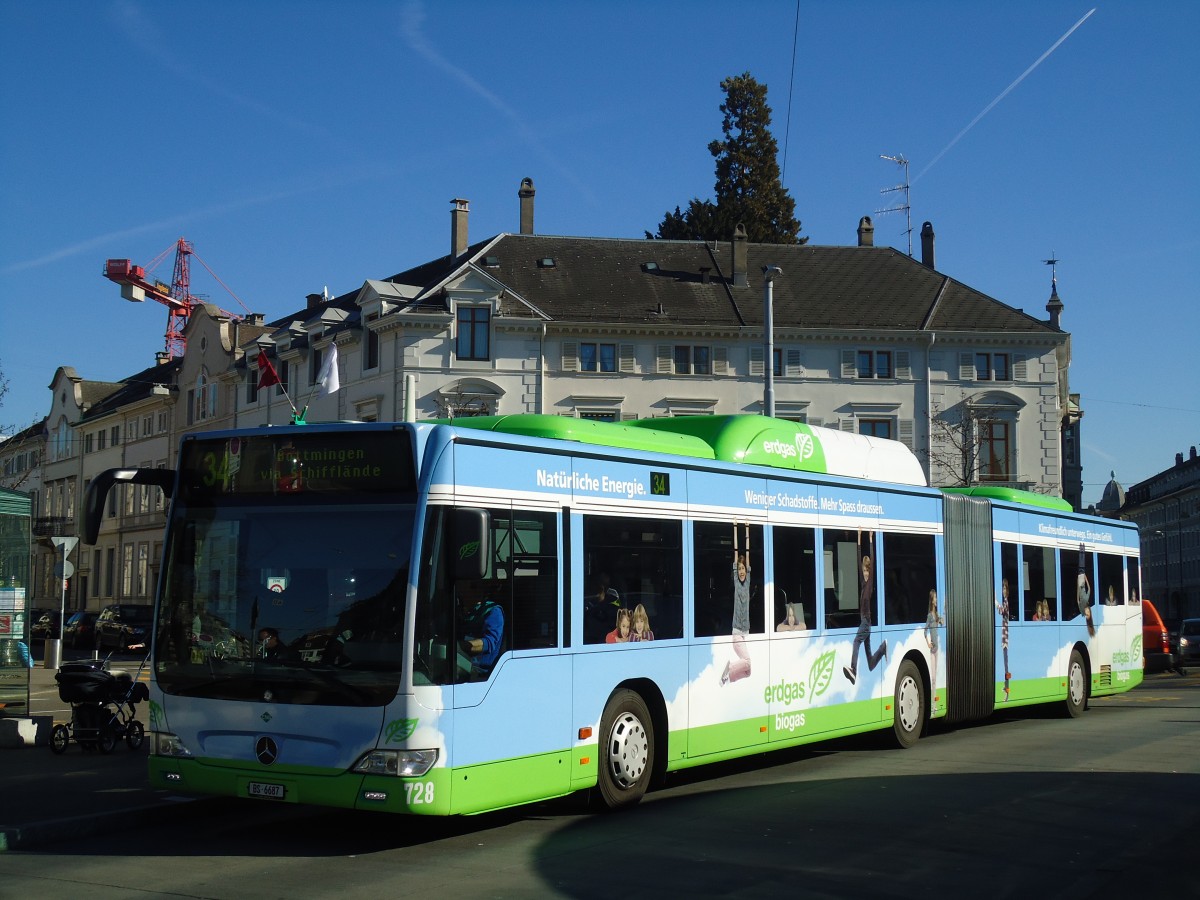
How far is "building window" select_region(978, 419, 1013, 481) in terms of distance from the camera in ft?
188

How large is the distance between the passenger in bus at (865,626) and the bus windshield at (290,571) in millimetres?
7219

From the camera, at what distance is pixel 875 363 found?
188 ft

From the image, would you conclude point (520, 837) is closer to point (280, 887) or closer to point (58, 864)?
point (280, 887)

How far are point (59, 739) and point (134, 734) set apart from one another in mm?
825

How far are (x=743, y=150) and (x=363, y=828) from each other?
66.1 meters

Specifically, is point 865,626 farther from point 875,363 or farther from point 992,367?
point 992,367

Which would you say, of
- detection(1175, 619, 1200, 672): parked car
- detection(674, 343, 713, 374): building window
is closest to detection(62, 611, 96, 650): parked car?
detection(674, 343, 713, 374): building window

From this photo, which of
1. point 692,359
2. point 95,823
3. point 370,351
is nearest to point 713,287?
point 692,359

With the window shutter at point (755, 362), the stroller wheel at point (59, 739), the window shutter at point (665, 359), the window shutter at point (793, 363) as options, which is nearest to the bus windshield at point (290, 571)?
the stroller wheel at point (59, 739)

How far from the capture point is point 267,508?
33.0ft

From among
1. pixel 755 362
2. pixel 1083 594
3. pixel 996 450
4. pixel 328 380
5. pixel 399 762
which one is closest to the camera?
pixel 399 762

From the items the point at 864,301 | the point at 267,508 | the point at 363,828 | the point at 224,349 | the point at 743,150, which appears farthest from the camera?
the point at 743,150

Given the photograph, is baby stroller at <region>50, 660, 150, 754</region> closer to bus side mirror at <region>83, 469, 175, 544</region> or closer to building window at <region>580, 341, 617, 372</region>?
bus side mirror at <region>83, 469, 175, 544</region>

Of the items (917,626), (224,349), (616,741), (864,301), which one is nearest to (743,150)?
(864,301)
